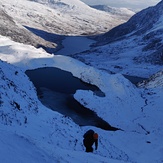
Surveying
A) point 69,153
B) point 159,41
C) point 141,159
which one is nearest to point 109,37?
point 159,41

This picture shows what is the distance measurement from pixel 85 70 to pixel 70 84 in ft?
16.1

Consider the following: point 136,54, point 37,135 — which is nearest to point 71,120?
point 37,135

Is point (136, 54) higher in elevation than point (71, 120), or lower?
lower

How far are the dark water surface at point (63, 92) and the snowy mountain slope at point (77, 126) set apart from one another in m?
1.13

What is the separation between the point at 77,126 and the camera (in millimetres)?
30844

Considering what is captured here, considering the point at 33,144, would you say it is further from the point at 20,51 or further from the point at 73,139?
the point at 20,51

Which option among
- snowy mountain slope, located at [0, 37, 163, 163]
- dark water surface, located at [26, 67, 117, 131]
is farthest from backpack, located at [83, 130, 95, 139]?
dark water surface, located at [26, 67, 117, 131]

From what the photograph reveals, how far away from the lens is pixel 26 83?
149 ft

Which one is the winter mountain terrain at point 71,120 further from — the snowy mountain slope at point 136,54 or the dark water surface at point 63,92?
the snowy mountain slope at point 136,54

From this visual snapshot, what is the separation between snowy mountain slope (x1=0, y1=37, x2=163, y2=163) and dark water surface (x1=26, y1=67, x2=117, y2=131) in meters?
1.13

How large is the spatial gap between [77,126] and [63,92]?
20543 millimetres

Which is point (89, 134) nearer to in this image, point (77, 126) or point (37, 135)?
point (37, 135)

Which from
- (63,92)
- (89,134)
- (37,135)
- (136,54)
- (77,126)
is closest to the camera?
(89,134)

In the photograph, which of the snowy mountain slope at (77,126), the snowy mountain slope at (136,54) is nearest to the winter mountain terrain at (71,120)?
the snowy mountain slope at (77,126)
